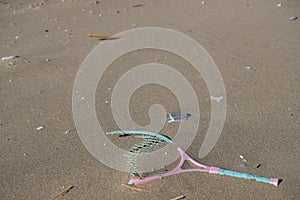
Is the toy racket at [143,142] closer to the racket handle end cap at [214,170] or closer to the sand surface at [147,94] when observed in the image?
the sand surface at [147,94]

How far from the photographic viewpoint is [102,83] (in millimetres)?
2539

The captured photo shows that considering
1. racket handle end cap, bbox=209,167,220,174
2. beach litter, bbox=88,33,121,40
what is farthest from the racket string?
beach litter, bbox=88,33,121,40

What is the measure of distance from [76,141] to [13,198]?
1.32ft

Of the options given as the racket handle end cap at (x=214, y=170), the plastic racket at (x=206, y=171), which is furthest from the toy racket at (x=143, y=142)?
the racket handle end cap at (x=214, y=170)

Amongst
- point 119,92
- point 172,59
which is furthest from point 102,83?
point 172,59

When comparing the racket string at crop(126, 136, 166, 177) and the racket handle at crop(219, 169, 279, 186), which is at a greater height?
the racket handle at crop(219, 169, 279, 186)

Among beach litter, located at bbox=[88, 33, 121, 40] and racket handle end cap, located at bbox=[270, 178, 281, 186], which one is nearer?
racket handle end cap, located at bbox=[270, 178, 281, 186]

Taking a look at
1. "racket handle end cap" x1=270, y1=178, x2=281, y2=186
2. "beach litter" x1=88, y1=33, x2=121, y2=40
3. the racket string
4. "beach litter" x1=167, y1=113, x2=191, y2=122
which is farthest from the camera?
"beach litter" x1=88, y1=33, x2=121, y2=40

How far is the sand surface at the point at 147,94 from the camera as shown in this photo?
176cm

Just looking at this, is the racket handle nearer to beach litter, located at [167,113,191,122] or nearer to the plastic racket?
the plastic racket

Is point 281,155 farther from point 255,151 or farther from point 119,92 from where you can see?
point 119,92

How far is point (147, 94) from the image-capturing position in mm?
2387

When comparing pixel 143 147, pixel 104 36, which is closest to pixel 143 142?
pixel 143 147

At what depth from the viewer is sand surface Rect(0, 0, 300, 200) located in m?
1.76
